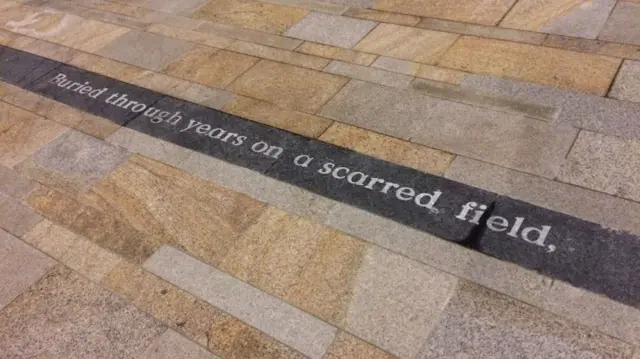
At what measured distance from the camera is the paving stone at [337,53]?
8.53 m

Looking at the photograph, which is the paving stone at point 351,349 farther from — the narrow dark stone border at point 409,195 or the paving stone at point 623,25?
the paving stone at point 623,25

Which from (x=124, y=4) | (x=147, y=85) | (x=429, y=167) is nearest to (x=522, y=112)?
(x=429, y=167)

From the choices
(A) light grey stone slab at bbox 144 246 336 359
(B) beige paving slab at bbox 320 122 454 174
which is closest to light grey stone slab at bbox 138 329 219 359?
(A) light grey stone slab at bbox 144 246 336 359

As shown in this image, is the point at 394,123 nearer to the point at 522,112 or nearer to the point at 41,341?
the point at 522,112

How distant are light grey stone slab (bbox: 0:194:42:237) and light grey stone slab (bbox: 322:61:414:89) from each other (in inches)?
187

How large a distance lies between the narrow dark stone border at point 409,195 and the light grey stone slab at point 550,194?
0.11 m

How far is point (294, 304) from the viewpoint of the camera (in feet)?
17.3

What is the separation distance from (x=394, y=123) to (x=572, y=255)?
2.93 metres

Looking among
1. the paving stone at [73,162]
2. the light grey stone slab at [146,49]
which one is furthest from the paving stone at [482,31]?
the paving stone at [73,162]

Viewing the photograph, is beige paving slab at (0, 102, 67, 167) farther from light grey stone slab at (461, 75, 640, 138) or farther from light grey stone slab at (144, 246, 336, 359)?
light grey stone slab at (461, 75, 640, 138)

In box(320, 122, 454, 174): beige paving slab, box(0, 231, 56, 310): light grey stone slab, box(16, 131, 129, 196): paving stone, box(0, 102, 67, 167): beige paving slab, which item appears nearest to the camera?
box(0, 231, 56, 310): light grey stone slab

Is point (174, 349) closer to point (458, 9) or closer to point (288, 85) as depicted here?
point (288, 85)

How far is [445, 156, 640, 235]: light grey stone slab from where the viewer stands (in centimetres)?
548

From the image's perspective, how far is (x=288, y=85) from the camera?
8.32 metres
